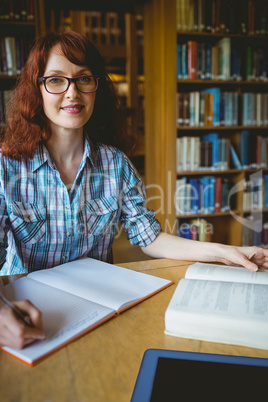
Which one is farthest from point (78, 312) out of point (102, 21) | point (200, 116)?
point (102, 21)

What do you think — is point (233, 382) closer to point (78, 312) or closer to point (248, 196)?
point (78, 312)

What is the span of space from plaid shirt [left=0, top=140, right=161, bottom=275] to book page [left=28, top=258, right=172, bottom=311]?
0.22 m

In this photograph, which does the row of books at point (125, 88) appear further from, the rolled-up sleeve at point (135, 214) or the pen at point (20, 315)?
the pen at point (20, 315)

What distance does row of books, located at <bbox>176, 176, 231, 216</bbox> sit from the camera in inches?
111

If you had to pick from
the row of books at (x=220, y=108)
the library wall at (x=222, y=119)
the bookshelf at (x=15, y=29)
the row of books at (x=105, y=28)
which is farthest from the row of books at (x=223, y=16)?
the row of books at (x=105, y=28)

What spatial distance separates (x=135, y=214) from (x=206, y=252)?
0.34m

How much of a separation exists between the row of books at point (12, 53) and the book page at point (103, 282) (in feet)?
6.36

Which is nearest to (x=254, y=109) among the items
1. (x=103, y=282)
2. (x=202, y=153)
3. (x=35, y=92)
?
(x=202, y=153)

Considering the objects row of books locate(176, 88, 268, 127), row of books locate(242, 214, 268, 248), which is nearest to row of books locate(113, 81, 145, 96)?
row of books locate(176, 88, 268, 127)

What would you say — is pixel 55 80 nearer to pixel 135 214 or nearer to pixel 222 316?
pixel 135 214

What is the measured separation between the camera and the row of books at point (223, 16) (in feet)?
8.52

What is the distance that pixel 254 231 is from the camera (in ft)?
9.90

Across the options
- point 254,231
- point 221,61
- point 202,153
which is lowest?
point 254,231

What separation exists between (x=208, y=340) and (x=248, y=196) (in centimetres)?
248
